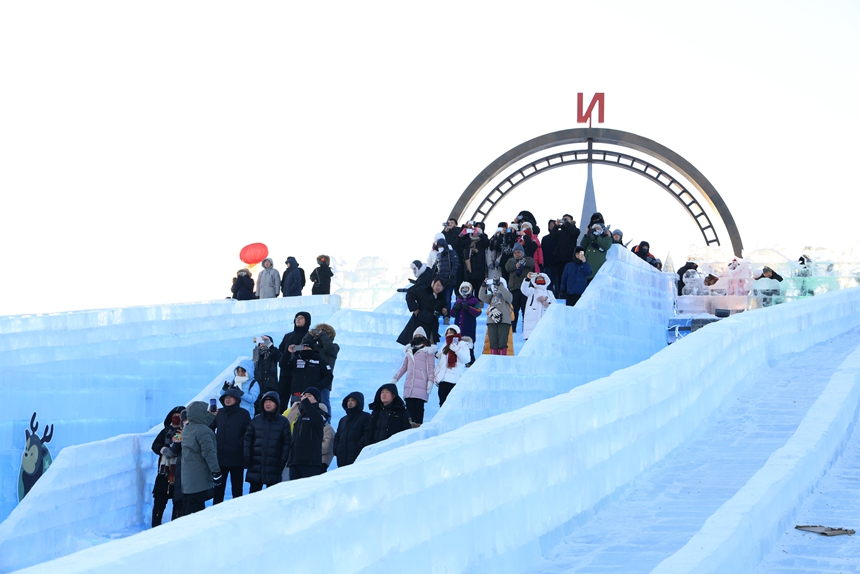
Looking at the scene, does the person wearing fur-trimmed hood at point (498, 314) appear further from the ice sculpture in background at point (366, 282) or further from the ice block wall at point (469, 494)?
the ice sculpture in background at point (366, 282)

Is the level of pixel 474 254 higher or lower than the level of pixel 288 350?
higher

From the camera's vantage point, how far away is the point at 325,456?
36.8 feet

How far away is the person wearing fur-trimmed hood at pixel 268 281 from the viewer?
2117 cm

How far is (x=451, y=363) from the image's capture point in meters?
12.8

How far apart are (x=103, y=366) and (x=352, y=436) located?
→ 674cm

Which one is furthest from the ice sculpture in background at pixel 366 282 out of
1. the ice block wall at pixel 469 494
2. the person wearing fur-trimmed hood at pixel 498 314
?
the ice block wall at pixel 469 494

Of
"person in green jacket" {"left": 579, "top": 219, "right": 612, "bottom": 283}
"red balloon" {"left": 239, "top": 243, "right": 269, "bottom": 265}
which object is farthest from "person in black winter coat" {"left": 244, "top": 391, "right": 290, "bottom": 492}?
"red balloon" {"left": 239, "top": 243, "right": 269, "bottom": 265}

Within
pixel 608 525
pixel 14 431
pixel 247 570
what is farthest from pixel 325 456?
pixel 247 570

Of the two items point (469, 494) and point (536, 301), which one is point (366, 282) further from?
point (469, 494)

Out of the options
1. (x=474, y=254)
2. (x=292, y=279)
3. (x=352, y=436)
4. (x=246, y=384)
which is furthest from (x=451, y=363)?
(x=292, y=279)

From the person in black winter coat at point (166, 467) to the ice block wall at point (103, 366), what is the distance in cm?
315

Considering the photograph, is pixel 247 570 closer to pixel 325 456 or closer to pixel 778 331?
pixel 325 456

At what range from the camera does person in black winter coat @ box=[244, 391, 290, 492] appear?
10.8 m

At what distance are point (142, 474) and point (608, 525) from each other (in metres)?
7.22
